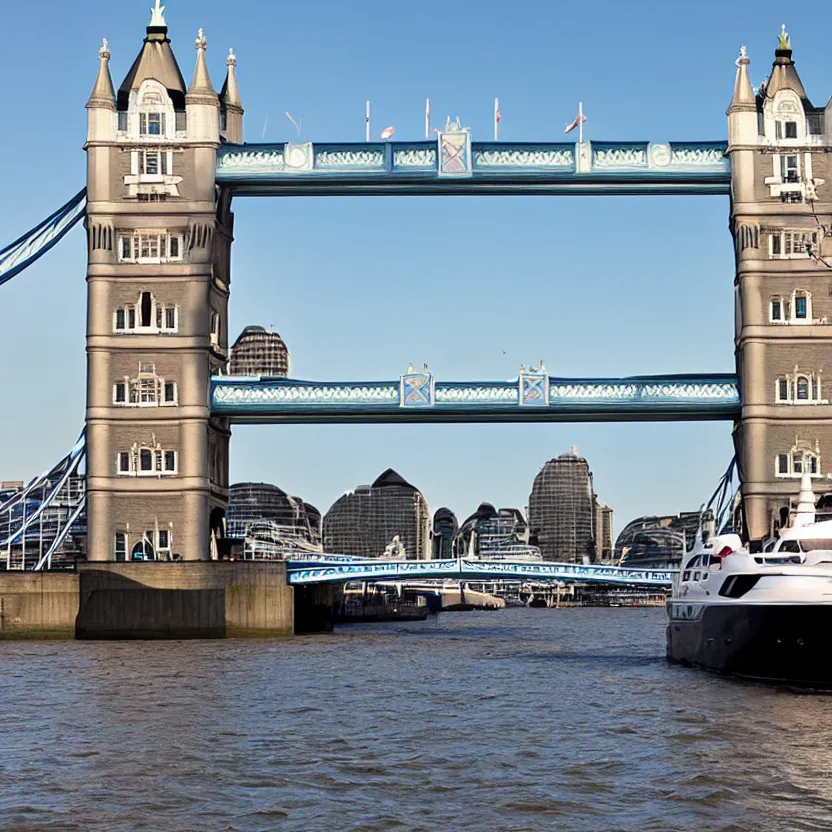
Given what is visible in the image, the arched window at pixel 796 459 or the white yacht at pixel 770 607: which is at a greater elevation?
the arched window at pixel 796 459

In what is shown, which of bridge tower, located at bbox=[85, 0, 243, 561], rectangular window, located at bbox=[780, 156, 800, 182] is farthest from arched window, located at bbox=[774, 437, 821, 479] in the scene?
Answer: bridge tower, located at bbox=[85, 0, 243, 561]

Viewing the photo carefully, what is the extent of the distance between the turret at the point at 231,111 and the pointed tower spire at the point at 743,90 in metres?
26.3

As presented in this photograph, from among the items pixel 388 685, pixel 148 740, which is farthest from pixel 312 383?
pixel 148 740

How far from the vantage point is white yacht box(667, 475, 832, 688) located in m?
49.4

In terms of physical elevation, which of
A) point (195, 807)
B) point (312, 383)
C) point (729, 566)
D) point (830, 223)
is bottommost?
point (195, 807)

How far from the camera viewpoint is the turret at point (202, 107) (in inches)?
3169

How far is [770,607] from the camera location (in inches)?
1986

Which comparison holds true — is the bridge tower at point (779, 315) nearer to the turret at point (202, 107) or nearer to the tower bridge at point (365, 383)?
the tower bridge at point (365, 383)

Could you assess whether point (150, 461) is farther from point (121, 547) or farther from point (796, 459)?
point (796, 459)

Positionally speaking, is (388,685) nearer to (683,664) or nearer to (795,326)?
(683,664)

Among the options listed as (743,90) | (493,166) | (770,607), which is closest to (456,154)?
(493,166)

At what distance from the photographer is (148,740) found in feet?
120

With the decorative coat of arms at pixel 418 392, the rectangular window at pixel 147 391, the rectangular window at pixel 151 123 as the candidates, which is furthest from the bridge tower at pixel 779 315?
the rectangular window at pixel 147 391

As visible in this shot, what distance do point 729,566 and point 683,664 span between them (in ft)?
29.7
